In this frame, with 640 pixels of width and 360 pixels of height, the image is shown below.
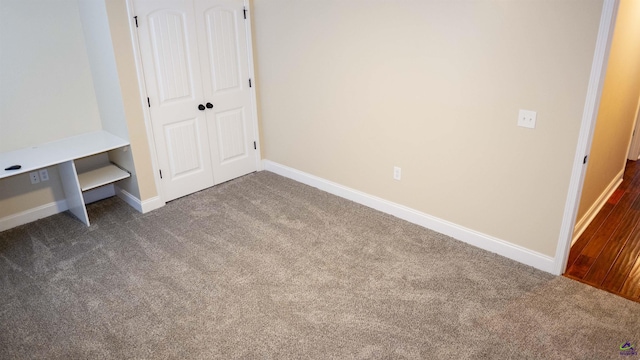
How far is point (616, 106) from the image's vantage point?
323cm

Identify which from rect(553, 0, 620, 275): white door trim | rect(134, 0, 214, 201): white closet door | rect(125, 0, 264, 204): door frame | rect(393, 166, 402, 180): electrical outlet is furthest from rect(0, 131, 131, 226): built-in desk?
rect(553, 0, 620, 275): white door trim

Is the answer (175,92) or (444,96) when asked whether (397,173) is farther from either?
(175,92)

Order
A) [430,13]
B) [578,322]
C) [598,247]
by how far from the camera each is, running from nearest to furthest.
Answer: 1. [578,322]
2. [430,13]
3. [598,247]

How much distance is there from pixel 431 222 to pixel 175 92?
2526mm

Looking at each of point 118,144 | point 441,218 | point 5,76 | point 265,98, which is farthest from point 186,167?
point 441,218

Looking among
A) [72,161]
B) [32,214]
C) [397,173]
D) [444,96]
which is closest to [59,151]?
[72,161]

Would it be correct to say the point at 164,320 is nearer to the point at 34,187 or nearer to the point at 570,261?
the point at 34,187

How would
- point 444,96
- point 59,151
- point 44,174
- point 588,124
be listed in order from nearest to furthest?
point 588,124 < point 444,96 < point 59,151 < point 44,174

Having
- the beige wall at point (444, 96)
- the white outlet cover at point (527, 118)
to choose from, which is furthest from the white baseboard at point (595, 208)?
the white outlet cover at point (527, 118)

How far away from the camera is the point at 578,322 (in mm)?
2396

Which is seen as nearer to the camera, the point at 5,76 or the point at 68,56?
the point at 5,76

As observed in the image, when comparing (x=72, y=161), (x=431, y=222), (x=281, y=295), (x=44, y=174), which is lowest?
(x=281, y=295)

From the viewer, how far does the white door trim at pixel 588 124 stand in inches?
88.7

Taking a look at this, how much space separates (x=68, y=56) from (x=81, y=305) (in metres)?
2.18
